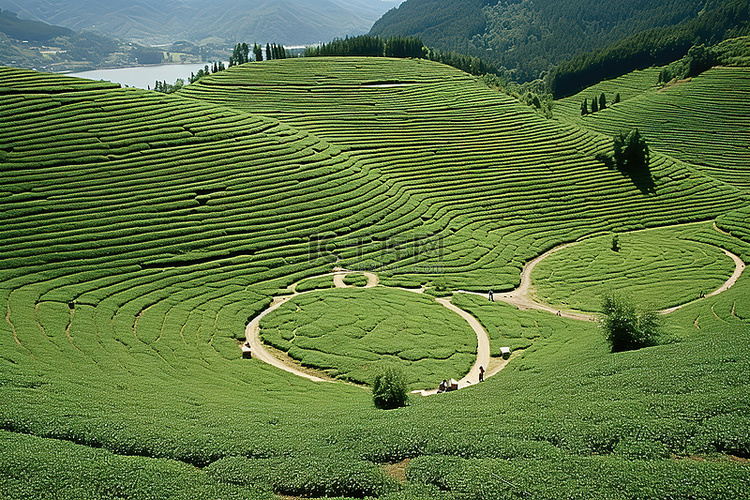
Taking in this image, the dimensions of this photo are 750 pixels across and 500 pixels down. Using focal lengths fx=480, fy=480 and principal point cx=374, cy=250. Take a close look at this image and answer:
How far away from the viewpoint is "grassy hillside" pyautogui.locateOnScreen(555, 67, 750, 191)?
106m

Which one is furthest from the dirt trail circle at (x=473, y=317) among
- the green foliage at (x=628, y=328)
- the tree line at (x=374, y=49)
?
the tree line at (x=374, y=49)

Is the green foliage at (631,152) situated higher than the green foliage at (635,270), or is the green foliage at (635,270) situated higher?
the green foliage at (631,152)

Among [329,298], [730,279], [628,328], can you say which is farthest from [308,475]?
[730,279]

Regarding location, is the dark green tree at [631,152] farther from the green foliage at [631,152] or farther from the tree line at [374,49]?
the tree line at [374,49]

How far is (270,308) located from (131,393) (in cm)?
1838

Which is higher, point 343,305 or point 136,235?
point 136,235

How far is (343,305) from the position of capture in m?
43.4

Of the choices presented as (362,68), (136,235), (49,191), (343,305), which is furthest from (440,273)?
(362,68)

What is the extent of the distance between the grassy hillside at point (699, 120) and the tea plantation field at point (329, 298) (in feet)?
17.1

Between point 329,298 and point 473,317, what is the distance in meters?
13.3

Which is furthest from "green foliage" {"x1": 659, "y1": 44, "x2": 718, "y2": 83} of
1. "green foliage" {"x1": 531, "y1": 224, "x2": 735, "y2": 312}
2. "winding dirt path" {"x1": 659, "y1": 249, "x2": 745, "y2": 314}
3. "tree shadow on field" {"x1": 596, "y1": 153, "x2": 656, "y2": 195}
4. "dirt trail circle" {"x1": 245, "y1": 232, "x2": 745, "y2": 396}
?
"dirt trail circle" {"x1": 245, "y1": 232, "x2": 745, "y2": 396}

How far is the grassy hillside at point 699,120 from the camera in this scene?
106m

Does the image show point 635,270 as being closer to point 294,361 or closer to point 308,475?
point 294,361

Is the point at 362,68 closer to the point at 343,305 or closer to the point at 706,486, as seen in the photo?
the point at 343,305
